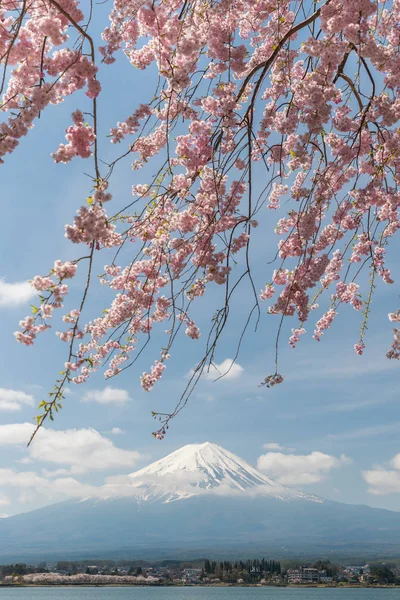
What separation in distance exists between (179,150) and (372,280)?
2.02m

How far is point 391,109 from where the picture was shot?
130 inches

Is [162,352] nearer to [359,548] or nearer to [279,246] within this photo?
[279,246]

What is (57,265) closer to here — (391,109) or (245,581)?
(391,109)

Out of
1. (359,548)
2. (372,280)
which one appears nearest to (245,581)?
(372,280)

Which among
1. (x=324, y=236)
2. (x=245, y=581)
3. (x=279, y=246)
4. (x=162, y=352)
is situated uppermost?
(x=324, y=236)

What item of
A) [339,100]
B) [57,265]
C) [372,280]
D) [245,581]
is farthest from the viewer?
[245,581]

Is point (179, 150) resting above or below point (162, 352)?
above

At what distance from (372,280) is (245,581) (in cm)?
9189

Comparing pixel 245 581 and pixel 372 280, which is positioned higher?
pixel 372 280

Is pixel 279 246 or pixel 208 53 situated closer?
pixel 208 53

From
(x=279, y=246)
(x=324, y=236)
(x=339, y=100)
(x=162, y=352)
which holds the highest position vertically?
(x=339, y=100)

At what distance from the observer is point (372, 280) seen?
16.0ft

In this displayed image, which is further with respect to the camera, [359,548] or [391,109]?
[359,548]

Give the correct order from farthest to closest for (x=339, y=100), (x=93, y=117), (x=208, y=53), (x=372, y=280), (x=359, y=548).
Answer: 1. (x=359, y=548)
2. (x=372, y=280)
3. (x=339, y=100)
4. (x=208, y=53)
5. (x=93, y=117)
